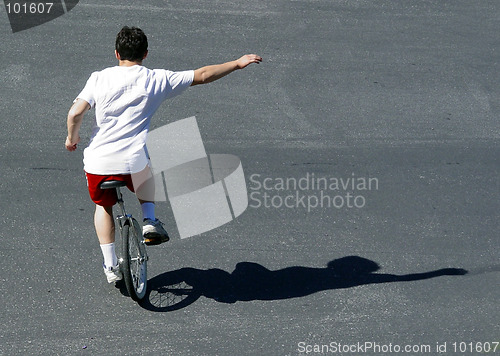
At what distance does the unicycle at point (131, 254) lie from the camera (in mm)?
5641

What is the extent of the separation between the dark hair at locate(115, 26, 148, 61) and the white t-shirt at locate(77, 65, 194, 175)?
0.29ft

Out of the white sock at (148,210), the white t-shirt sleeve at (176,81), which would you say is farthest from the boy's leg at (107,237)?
the white t-shirt sleeve at (176,81)

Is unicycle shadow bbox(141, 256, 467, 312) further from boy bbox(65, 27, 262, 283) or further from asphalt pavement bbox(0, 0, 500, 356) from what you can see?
boy bbox(65, 27, 262, 283)

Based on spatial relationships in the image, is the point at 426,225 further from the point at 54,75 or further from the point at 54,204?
the point at 54,75

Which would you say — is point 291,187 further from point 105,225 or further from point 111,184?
point 111,184

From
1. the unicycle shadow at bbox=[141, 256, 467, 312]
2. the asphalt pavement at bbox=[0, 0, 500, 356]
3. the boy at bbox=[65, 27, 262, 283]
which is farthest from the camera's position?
the unicycle shadow at bbox=[141, 256, 467, 312]

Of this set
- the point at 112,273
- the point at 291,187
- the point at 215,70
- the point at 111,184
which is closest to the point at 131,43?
the point at 215,70

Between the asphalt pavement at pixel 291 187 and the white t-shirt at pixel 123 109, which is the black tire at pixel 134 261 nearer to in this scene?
the asphalt pavement at pixel 291 187

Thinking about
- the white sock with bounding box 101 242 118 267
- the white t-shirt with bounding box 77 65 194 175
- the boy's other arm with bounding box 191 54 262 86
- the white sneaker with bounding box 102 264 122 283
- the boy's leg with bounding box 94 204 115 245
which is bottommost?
the white sneaker with bounding box 102 264 122 283

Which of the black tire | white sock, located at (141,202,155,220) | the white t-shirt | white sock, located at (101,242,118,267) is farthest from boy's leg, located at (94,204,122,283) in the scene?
the white t-shirt

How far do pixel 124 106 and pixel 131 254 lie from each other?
1.22 metres

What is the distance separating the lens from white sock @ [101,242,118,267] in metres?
5.86

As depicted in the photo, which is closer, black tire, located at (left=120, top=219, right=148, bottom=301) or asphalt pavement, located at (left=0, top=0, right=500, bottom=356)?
black tire, located at (left=120, top=219, right=148, bottom=301)

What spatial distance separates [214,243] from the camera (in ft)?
21.9
